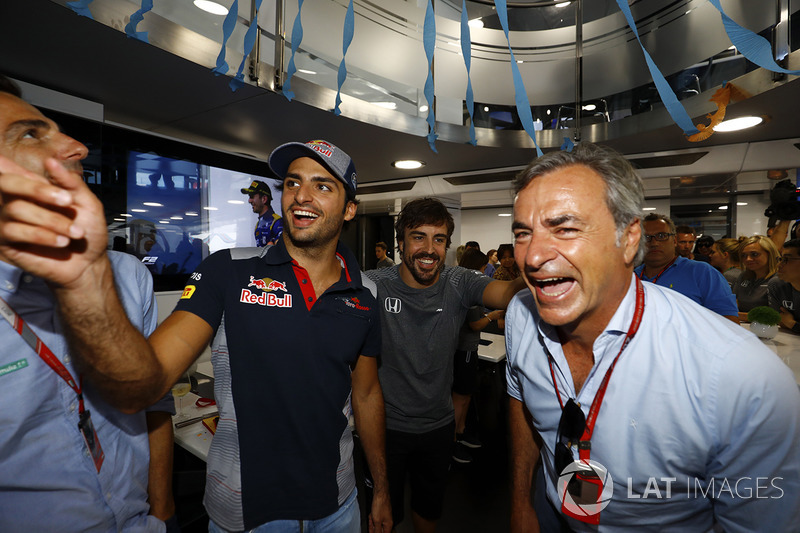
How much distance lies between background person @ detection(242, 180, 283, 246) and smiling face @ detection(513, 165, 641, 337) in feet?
11.3

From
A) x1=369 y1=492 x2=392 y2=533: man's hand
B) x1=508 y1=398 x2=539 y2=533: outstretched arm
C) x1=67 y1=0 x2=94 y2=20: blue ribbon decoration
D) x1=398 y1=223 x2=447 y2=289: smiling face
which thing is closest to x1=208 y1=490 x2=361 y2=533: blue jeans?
x1=369 y1=492 x2=392 y2=533: man's hand

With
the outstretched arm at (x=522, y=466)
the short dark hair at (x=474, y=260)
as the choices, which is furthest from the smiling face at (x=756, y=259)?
the outstretched arm at (x=522, y=466)

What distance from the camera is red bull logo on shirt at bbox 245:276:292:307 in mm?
1320

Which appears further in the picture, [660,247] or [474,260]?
[474,260]

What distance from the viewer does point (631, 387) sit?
1.06 meters

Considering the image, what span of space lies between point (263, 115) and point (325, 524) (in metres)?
3.59

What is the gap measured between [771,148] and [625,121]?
1930 mm

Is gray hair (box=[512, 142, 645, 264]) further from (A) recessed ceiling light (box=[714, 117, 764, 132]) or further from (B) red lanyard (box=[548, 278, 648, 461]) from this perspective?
(A) recessed ceiling light (box=[714, 117, 764, 132])

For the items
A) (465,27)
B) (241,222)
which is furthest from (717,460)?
(241,222)

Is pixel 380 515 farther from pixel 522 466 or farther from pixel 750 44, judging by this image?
pixel 750 44

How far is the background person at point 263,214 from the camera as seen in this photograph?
4.02m

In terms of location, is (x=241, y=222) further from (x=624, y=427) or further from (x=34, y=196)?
(x=624, y=427)

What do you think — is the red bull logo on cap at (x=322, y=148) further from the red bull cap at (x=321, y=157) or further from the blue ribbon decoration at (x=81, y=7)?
the blue ribbon decoration at (x=81, y=7)

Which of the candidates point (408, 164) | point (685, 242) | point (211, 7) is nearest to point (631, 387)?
point (211, 7)
